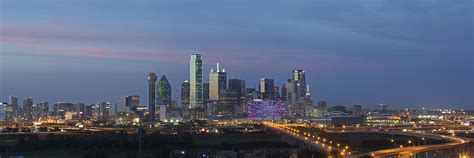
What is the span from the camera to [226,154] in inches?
2670

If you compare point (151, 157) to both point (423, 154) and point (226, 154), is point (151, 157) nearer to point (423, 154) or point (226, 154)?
point (226, 154)

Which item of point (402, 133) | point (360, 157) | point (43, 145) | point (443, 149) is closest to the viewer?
point (360, 157)

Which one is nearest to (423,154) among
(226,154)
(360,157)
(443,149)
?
(443,149)

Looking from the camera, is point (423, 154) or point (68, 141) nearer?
point (423, 154)

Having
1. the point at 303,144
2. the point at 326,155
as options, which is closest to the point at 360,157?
the point at 326,155

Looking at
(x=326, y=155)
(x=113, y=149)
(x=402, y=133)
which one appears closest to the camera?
(x=326, y=155)

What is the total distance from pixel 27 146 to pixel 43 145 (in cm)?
246

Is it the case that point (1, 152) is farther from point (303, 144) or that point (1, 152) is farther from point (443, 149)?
point (443, 149)

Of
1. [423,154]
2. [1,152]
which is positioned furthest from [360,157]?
[1,152]

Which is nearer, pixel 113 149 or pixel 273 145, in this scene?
pixel 113 149

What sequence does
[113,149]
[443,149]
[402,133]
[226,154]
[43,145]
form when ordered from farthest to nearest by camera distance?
1. [402,133]
2. [43,145]
3. [113,149]
4. [443,149]
5. [226,154]

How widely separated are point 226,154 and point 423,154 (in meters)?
17.8

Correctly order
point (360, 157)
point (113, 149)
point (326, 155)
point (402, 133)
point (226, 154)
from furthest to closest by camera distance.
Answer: point (402, 133) < point (113, 149) < point (226, 154) < point (326, 155) < point (360, 157)

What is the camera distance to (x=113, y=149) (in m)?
85.1
